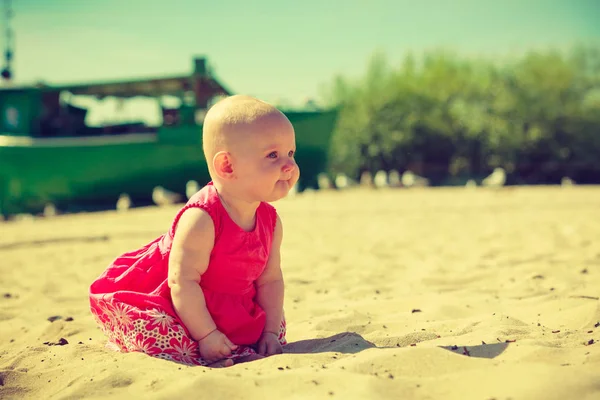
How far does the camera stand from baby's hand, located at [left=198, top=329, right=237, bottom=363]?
2.21 m

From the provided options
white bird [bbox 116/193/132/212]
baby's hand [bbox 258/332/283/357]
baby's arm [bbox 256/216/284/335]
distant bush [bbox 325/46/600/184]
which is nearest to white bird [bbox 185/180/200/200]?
white bird [bbox 116/193/132/212]

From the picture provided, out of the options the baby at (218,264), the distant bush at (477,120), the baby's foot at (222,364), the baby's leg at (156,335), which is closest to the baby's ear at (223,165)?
the baby at (218,264)

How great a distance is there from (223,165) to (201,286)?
19.6 inches

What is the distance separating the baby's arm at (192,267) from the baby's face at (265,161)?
0.21 metres

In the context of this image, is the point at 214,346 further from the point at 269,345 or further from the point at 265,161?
the point at 265,161

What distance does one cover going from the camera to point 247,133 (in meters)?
2.17

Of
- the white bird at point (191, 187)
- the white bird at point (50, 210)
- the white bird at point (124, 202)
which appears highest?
the white bird at point (191, 187)

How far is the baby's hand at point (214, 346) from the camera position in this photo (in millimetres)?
2207

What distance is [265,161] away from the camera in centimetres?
221

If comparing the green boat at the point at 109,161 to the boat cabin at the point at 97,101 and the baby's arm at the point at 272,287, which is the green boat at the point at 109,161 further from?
the baby's arm at the point at 272,287

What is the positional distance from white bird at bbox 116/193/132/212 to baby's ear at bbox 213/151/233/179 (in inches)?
400

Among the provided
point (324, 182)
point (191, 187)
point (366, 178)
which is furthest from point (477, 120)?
point (191, 187)

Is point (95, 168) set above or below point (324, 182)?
above

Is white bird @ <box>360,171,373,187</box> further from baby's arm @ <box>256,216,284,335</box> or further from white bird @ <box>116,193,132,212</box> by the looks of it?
baby's arm @ <box>256,216,284,335</box>
